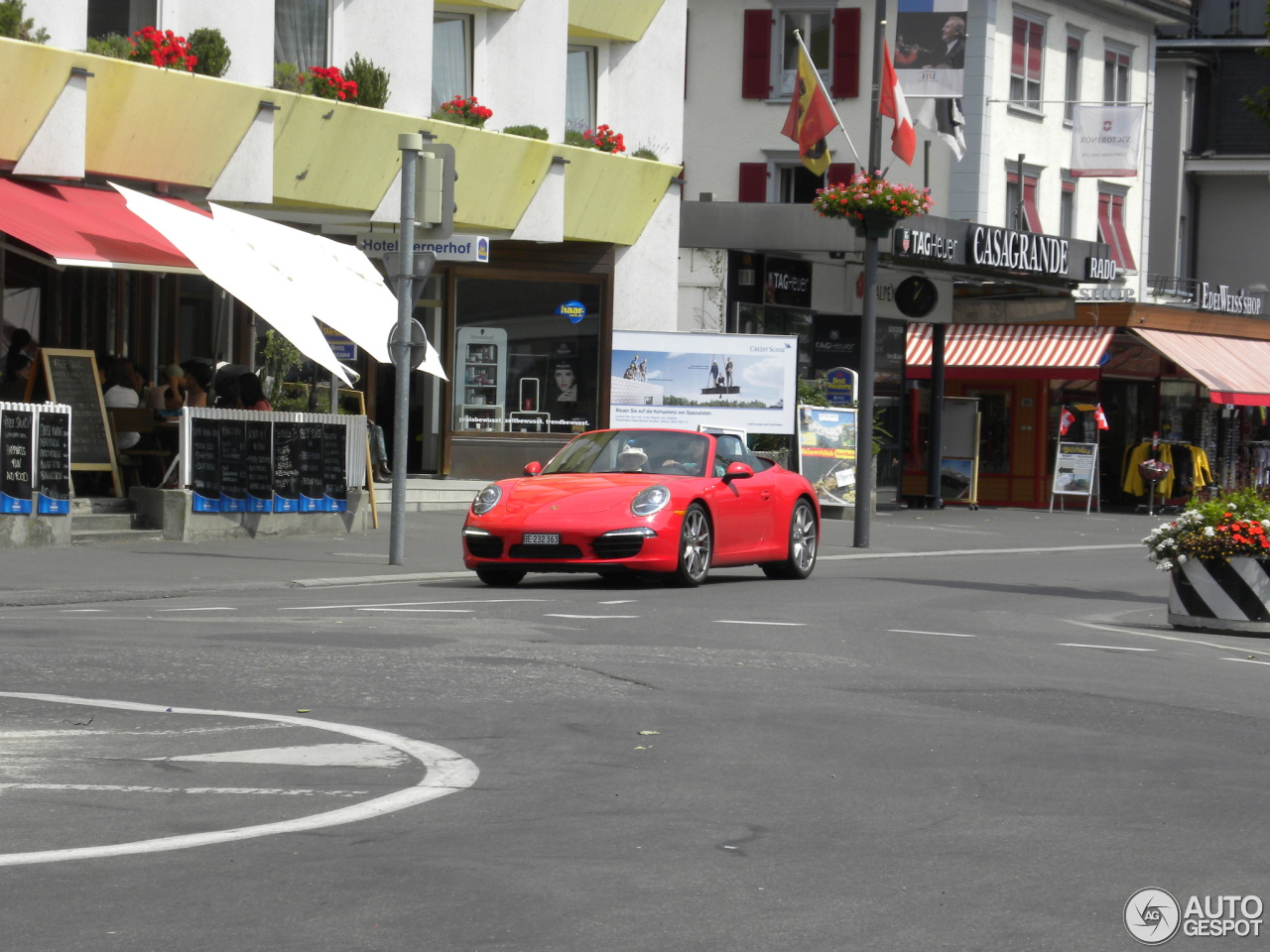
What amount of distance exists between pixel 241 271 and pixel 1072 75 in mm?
28229

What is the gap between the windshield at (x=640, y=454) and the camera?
55.4 ft

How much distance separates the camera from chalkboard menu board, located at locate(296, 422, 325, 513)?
2119cm

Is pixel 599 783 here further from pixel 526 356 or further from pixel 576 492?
pixel 526 356

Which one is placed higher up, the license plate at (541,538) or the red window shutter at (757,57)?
the red window shutter at (757,57)

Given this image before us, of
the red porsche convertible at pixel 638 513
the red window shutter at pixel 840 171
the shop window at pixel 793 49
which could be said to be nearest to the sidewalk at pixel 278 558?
the red porsche convertible at pixel 638 513

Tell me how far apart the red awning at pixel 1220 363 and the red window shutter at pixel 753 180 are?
27.1 feet

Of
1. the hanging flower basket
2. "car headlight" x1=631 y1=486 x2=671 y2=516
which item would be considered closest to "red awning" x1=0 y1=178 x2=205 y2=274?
"car headlight" x1=631 y1=486 x2=671 y2=516

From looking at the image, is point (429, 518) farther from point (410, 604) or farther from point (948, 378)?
point (948, 378)

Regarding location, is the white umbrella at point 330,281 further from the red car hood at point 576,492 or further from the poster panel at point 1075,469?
the poster panel at point 1075,469

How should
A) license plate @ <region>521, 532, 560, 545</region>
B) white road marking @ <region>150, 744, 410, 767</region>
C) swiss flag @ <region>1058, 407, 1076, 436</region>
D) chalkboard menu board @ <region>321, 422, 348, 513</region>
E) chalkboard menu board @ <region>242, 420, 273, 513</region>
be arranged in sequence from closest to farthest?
1. white road marking @ <region>150, 744, 410, 767</region>
2. license plate @ <region>521, 532, 560, 545</region>
3. chalkboard menu board @ <region>242, 420, 273, 513</region>
4. chalkboard menu board @ <region>321, 422, 348, 513</region>
5. swiss flag @ <region>1058, 407, 1076, 436</region>

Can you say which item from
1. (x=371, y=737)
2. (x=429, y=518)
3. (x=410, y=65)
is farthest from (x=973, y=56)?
(x=371, y=737)

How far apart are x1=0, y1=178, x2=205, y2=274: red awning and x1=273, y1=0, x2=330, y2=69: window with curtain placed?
416 cm

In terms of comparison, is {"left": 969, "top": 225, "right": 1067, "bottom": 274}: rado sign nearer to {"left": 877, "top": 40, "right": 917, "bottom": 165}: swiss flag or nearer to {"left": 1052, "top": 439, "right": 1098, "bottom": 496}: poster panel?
{"left": 1052, "top": 439, "right": 1098, "bottom": 496}: poster panel

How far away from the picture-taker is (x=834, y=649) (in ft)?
38.5
